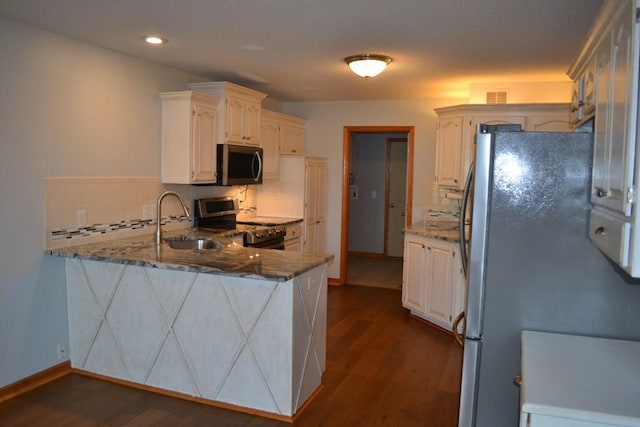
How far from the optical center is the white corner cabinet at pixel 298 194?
606 centimetres

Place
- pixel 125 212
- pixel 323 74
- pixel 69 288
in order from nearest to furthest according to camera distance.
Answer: pixel 69 288 < pixel 125 212 < pixel 323 74

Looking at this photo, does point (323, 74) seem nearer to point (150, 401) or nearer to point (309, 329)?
point (309, 329)

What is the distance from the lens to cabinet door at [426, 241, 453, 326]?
466cm

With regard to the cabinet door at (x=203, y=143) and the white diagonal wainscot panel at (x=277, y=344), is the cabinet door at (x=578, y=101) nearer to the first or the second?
the white diagonal wainscot panel at (x=277, y=344)

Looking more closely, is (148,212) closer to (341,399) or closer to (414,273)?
(341,399)

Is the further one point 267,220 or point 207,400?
point 267,220

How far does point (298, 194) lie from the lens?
6.07 m

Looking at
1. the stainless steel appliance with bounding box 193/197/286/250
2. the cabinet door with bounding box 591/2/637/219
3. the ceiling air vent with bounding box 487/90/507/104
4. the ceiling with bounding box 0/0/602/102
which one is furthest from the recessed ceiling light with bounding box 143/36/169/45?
the ceiling air vent with bounding box 487/90/507/104

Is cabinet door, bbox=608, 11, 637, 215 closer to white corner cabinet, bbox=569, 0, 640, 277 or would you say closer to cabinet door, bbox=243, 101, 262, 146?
white corner cabinet, bbox=569, 0, 640, 277

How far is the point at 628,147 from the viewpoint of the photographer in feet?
4.51

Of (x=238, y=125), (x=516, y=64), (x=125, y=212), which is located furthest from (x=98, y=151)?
(x=516, y=64)

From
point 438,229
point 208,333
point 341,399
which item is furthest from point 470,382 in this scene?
point 438,229

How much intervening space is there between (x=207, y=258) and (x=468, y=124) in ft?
9.98

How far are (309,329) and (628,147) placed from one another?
2.24 m
